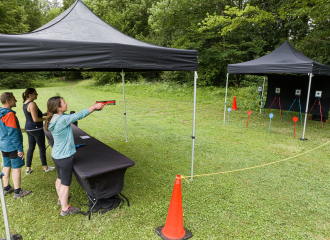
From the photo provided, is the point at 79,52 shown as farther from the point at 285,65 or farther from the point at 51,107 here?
the point at 285,65

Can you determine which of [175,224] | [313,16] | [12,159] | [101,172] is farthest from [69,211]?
[313,16]

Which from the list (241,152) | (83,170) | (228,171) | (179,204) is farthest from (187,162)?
(83,170)

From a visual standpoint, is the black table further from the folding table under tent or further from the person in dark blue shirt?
the folding table under tent

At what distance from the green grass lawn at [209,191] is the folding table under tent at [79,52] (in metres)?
2.01

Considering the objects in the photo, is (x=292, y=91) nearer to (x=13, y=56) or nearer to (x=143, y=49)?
(x=143, y=49)

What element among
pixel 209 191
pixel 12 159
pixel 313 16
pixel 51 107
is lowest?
pixel 209 191

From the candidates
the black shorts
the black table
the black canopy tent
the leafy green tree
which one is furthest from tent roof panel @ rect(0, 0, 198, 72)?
the leafy green tree

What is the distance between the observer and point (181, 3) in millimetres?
16047

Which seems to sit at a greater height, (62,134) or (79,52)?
(79,52)

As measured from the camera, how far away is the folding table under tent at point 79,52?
2.38 m

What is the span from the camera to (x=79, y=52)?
266 centimetres

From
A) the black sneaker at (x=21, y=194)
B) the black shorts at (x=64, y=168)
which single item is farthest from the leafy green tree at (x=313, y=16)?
the black sneaker at (x=21, y=194)

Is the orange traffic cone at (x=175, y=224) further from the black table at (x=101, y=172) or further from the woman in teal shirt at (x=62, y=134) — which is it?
the woman in teal shirt at (x=62, y=134)

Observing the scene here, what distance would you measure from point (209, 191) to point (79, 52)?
114 inches
